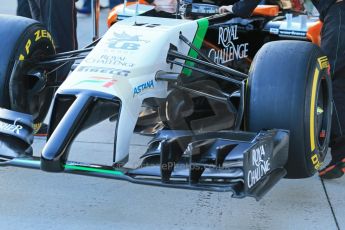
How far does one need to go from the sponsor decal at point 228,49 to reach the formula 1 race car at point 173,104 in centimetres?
1

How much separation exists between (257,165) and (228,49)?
169cm

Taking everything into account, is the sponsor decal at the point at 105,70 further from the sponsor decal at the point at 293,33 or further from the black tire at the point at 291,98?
the sponsor decal at the point at 293,33

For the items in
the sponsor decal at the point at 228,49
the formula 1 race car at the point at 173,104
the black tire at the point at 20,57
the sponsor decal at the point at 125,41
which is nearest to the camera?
the formula 1 race car at the point at 173,104

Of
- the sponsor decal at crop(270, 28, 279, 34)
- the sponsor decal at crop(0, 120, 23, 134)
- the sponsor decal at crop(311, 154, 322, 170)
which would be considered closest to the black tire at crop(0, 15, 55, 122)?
the sponsor decal at crop(0, 120, 23, 134)

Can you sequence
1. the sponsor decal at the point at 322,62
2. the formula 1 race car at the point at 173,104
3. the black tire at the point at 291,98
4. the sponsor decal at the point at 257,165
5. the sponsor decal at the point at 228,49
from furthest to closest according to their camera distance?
the sponsor decal at the point at 228,49 < the sponsor decal at the point at 322,62 < the black tire at the point at 291,98 < the formula 1 race car at the point at 173,104 < the sponsor decal at the point at 257,165

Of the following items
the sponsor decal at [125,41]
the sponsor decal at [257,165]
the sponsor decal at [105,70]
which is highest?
the sponsor decal at [125,41]

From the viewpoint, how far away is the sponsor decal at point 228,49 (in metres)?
4.38

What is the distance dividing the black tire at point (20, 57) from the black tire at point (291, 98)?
4.52ft

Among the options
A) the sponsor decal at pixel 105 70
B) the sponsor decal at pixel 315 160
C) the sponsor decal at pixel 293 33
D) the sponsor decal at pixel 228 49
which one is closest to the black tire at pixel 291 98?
the sponsor decal at pixel 315 160

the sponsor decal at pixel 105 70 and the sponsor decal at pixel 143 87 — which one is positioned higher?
the sponsor decal at pixel 105 70

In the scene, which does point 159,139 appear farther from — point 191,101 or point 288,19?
point 288,19

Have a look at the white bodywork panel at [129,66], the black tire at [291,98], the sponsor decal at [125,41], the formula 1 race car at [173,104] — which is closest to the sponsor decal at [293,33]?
the formula 1 race car at [173,104]

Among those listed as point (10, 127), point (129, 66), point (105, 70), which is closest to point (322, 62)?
point (129, 66)

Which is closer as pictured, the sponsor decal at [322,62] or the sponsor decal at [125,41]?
the sponsor decal at [322,62]
